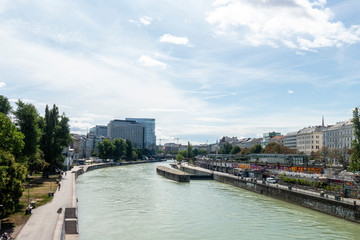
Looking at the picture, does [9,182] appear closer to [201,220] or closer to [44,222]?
[44,222]

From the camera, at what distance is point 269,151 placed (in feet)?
469

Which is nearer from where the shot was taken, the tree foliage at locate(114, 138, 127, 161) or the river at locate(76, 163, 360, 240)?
the river at locate(76, 163, 360, 240)

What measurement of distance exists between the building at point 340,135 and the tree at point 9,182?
122 metres

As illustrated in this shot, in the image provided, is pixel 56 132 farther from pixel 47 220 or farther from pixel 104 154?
pixel 104 154

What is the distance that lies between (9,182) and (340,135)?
13403 centimetres

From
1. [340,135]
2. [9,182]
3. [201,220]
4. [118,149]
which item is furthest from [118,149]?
[9,182]

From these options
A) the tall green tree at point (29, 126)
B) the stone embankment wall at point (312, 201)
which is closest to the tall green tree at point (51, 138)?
the tall green tree at point (29, 126)

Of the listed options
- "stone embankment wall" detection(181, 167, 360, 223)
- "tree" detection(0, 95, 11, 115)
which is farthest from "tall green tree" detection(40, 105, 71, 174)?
"stone embankment wall" detection(181, 167, 360, 223)

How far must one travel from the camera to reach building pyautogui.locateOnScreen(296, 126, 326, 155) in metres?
156

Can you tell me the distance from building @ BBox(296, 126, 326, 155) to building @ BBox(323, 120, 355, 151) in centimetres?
735

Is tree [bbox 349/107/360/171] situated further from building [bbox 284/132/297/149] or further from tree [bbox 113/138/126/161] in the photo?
building [bbox 284/132/297/149]

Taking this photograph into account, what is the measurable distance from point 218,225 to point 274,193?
21255mm

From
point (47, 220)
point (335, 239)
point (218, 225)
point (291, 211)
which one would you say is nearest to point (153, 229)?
point (218, 225)

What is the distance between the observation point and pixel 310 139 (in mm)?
161875
